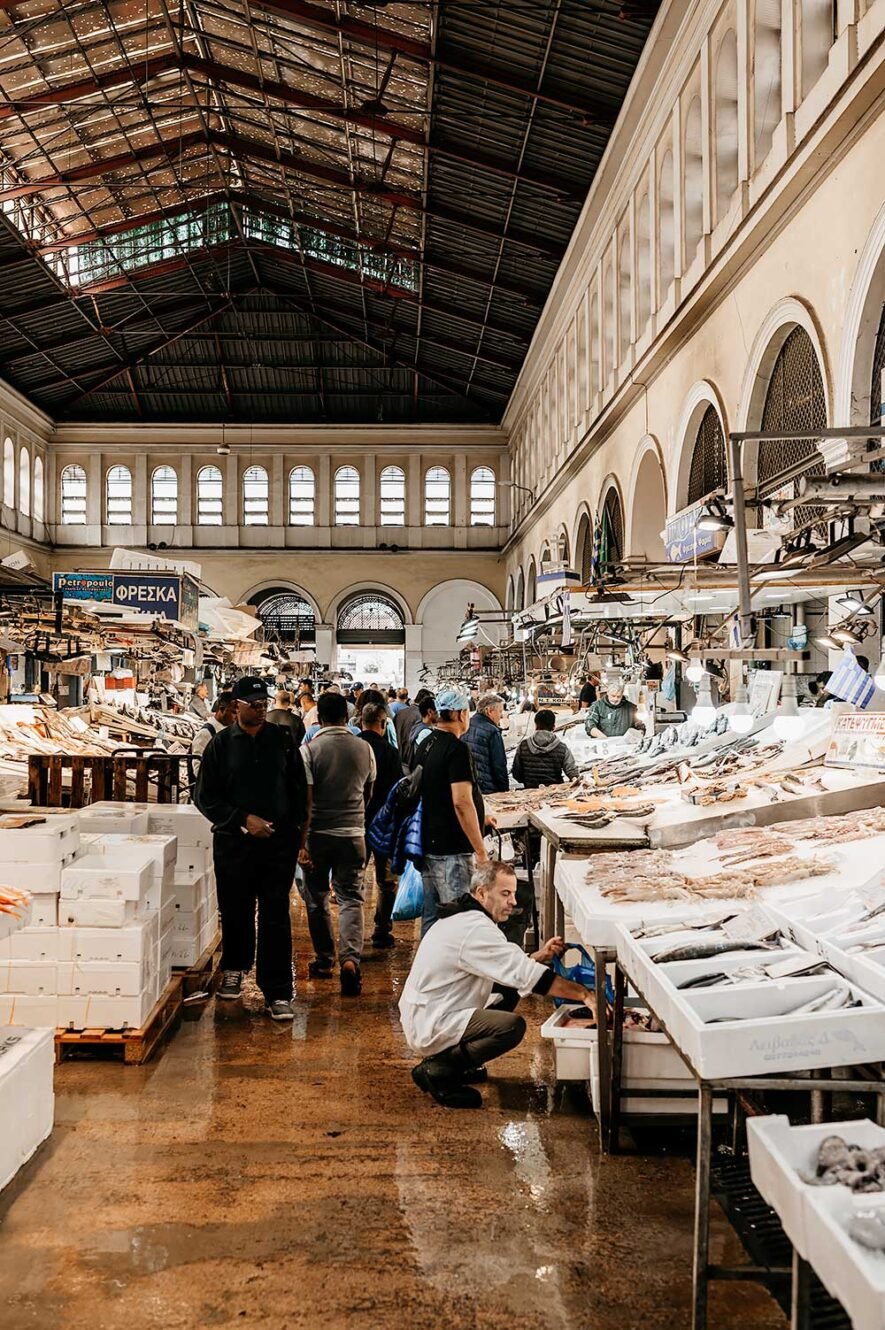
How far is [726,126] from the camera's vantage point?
11.4m

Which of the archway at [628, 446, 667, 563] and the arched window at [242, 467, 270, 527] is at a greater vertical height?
the arched window at [242, 467, 270, 527]

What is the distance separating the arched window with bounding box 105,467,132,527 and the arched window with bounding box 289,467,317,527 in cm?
492

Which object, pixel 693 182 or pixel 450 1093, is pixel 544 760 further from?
pixel 693 182

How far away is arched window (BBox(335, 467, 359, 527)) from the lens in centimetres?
3441

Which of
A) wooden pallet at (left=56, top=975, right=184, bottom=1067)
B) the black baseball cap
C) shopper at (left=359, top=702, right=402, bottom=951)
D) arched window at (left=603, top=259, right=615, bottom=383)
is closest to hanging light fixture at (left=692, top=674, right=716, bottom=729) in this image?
shopper at (left=359, top=702, right=402, bottom=951)

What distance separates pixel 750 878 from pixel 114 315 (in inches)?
1135

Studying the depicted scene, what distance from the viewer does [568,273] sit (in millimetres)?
20172

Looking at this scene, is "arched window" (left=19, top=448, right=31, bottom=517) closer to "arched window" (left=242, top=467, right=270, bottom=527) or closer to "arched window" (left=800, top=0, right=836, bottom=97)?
"arched window" (left=242, top=467, right=270, bottom=527)

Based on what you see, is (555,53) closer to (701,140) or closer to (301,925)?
(701,140)

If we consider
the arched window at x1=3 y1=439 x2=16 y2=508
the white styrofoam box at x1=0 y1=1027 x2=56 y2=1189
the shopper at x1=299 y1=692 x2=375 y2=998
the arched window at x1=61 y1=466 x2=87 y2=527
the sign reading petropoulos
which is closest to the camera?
the white styrofoam box at x1=0 y1=1027 x2=56 y2=1189

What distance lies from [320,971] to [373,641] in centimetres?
2847

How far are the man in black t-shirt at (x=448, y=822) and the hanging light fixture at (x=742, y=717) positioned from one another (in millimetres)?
2201

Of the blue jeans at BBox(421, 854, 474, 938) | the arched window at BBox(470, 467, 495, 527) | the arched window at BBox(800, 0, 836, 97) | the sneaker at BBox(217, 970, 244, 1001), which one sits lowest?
the sneaker at BBox(217, 970, 244, 1001)

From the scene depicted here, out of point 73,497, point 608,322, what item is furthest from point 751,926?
point 73,497
